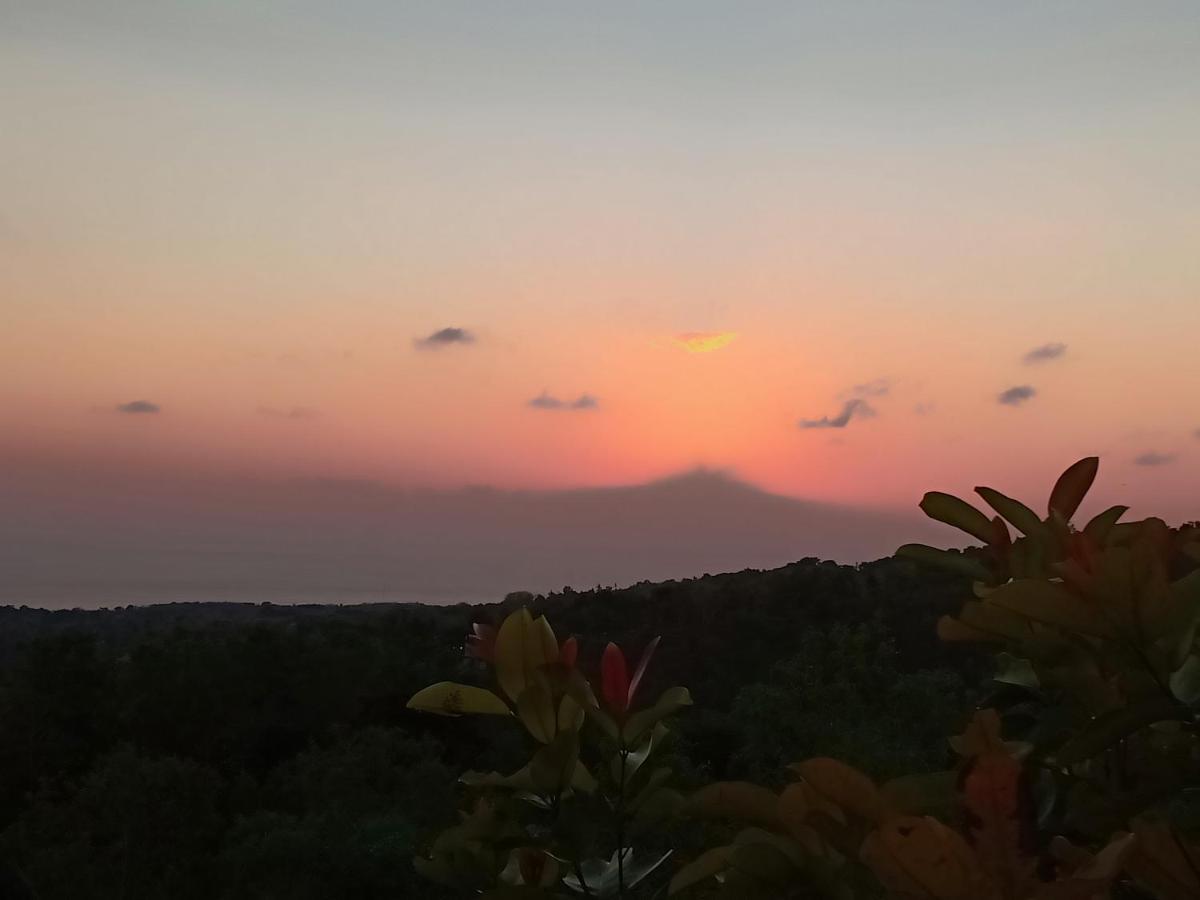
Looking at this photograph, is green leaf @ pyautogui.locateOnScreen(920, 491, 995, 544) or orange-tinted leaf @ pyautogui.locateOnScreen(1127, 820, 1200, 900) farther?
green leaf @ pyautogui.locateOnScreen(920, 491, 995, 544)

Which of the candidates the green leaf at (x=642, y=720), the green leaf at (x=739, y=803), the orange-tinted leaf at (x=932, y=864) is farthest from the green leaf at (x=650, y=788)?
the orange-tinted leaf at (x=932, y=864)

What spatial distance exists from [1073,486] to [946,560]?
25 centimetres

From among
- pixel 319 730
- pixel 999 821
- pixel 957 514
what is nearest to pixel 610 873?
pixel 957 514

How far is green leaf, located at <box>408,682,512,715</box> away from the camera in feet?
A: 5.96

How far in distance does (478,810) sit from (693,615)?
49.0 meters

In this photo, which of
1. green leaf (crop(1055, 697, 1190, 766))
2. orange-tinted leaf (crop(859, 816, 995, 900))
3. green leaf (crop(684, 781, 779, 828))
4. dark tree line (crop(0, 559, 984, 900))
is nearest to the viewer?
orange-tinted leaf (crop(859, 816, 995, 900))

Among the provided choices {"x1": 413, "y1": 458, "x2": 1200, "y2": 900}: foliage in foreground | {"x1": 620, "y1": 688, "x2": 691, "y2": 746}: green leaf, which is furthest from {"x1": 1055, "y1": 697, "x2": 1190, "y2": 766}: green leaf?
{"x1": 620, "y1": 688, "x2": 691, "y2": 746}: green leaf

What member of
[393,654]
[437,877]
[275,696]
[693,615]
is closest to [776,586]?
[693,615]

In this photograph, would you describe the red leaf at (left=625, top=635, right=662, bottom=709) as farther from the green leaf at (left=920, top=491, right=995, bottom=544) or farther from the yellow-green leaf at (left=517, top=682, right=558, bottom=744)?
the green leaf at (left=920, top=491, right=995, bottom=544)

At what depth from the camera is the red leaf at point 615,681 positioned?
68.2 inches

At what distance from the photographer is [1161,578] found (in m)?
1.28

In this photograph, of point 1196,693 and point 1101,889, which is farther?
point 1196,693

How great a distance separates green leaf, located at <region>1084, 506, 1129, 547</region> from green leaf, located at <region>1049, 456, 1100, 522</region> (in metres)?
0.04

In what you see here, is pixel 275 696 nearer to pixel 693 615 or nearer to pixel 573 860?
pixel 693 615
